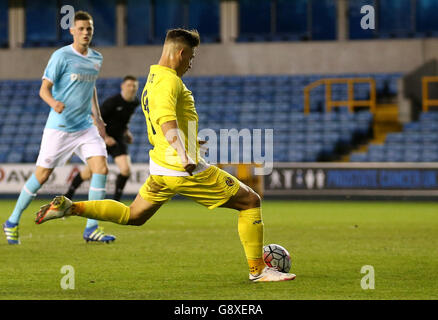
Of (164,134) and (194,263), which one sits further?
(194,263)

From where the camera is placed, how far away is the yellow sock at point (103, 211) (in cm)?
693

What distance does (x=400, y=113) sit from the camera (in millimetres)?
24359

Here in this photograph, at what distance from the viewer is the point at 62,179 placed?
21.0 meters

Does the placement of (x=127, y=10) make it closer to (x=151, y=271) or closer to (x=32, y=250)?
(x=32, y=250)

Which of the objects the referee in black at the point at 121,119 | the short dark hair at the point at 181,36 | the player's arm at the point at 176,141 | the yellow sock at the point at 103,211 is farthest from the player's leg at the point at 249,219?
the referee in black at the point at 121,119

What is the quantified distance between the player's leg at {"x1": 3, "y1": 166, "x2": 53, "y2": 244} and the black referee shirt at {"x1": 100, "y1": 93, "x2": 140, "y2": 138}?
3.99 metres

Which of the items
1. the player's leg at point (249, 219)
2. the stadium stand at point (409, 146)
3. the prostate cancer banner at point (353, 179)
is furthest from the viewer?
the stadium stand at point (409, 146)

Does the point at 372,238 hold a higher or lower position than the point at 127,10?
lower

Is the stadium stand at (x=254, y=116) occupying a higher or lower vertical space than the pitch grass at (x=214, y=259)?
higher

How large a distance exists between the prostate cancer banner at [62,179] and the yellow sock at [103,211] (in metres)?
13.8

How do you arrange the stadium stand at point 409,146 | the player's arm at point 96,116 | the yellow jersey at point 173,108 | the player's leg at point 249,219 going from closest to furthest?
the yellow jersey at point 173,108
the player's leg at point 249,219
the player's arm at point 96,116
the stadium stand at point 409,146

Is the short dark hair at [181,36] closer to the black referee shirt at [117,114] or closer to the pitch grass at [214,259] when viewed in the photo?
the pitch grass at [214,259]
